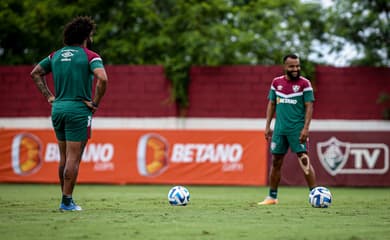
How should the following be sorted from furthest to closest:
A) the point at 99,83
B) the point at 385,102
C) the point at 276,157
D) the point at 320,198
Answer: the point at 385,102
the point at 276,157
the point at 320,198
the point at 99,83

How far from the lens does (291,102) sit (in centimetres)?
1153

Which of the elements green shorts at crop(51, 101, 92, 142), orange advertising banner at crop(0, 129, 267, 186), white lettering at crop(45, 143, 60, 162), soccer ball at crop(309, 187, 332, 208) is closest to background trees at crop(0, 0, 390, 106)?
orange advertising banner at crop(0, 129, 267, 186)

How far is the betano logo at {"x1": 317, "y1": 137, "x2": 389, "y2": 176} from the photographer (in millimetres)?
19047

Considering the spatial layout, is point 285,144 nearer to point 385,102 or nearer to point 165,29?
point 385,102

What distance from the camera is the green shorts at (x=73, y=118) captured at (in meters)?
9.55

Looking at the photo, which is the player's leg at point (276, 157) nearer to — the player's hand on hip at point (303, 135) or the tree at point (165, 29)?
the player's hand on hip at point (303, 135)

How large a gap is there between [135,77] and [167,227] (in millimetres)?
16691

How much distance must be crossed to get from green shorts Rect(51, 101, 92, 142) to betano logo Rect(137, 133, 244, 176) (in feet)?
32.6

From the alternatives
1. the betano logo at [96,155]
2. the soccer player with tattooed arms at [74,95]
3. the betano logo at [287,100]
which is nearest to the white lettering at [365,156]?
the betano logo at [96,155]

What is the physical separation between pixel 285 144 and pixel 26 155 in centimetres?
999

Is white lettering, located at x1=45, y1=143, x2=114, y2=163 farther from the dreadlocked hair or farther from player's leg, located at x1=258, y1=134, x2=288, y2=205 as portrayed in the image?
the dreadlocked hair

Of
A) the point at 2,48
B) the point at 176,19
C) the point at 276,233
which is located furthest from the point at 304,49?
the point at 276,233

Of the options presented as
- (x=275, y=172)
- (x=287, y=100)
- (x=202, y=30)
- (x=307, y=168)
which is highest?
(x=202, y=30)

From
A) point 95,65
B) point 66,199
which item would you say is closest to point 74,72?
point 95,65
